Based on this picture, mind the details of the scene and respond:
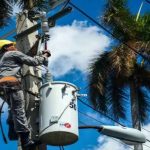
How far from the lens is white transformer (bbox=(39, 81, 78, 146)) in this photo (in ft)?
23.2

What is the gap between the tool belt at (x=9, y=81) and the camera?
735cm

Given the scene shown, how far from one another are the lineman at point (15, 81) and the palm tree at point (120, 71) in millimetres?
16955

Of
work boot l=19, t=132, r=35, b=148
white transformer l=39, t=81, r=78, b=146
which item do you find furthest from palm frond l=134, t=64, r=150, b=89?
work boot l=19, t=132, r=35, b=148

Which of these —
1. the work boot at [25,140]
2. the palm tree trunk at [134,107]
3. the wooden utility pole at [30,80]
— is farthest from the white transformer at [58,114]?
the palm tree trunk at [134,107]

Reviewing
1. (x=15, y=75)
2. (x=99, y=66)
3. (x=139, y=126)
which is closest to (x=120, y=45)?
(x=99, y=66)

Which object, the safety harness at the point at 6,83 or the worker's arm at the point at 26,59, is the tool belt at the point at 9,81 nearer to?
the safety harness at the point at 6,83

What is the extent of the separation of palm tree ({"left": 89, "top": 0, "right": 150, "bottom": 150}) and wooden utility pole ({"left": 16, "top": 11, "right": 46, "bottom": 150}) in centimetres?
1594

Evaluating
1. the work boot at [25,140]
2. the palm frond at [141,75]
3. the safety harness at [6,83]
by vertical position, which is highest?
the safety harness at [6,83]

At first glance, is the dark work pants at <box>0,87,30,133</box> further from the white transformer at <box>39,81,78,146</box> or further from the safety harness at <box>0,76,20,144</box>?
the white transformer at <box>39,81,78,146</box>

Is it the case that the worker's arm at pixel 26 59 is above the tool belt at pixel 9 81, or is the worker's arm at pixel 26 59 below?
above

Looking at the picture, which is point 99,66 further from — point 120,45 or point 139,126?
point 139,126

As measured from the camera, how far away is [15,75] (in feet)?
24.9

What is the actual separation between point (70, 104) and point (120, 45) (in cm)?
1868

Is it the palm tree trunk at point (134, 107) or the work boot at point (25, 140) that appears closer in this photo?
the work boot at point (25, 140)
